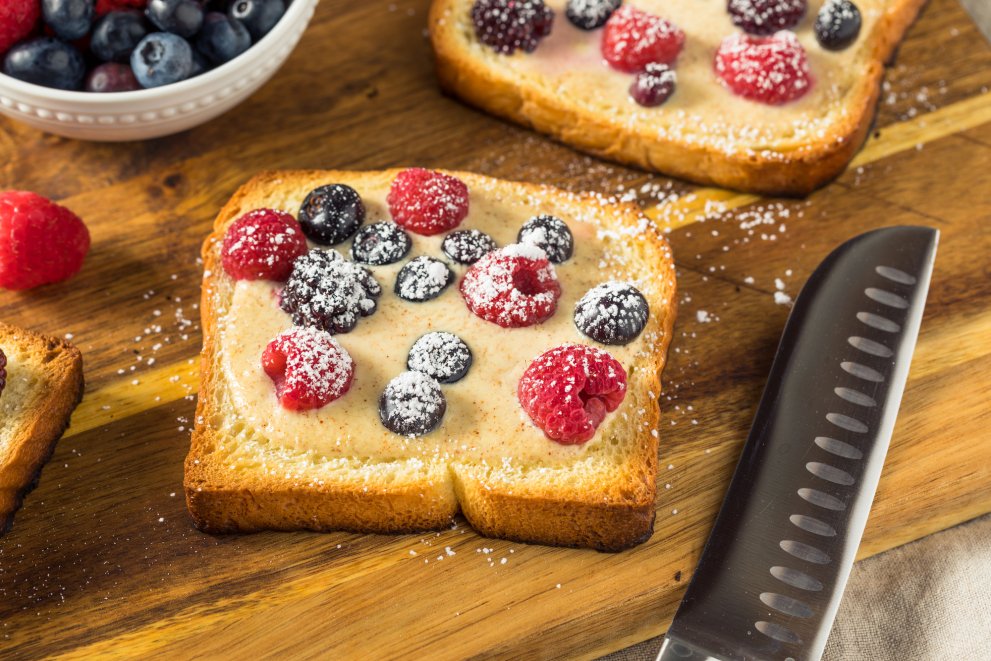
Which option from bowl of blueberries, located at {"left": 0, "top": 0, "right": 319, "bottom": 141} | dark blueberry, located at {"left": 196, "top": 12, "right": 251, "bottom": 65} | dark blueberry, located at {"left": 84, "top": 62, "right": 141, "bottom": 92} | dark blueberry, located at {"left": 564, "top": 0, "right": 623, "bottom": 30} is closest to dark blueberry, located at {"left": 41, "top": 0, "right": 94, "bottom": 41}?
bowl of blueberries, located at {"left": 0, "top": 0, "right": 319, "bottom": 141}

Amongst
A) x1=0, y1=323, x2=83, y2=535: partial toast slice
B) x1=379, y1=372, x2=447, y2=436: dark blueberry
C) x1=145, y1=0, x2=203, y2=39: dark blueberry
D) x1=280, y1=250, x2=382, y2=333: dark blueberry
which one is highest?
x1=145, y1=0, x2=203, y2=39: dark blueberry

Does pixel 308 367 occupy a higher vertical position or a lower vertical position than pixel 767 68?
lower

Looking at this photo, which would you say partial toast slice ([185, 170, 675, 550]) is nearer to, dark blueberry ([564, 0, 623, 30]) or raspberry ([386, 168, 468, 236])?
raspberry ([386, 168, 468, 236])

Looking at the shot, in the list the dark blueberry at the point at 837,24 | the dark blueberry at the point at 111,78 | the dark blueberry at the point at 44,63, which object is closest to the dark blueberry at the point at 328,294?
the dark blueberry at the point at 111,78

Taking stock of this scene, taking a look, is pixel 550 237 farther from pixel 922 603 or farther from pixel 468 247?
pixel 922 603

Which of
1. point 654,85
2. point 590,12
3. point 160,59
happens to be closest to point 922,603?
point 654,85

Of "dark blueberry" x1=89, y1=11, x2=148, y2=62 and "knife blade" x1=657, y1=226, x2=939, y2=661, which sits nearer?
"knife blade" x1=657, y1=226, x2=939, y2=661

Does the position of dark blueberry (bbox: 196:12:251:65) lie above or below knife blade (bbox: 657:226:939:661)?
above
